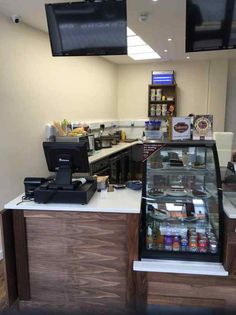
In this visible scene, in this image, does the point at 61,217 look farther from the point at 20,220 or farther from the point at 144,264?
the point at 144,264

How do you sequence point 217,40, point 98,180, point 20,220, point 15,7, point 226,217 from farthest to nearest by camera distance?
point 15,7, point 98,180, point 217,40, point 20,220, point 226,217

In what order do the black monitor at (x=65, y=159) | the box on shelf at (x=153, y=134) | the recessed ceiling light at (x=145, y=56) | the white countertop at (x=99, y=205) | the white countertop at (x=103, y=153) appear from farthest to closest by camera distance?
the recessed ceiling light at (x=145, y=56) < the white countertop at (x=103, y=153) < the box on shelf at (x=153, y=134) < the black monitor at (x=65, y=159) < the white countertop at (x=99, y=205)

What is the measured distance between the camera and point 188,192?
225 centimetres

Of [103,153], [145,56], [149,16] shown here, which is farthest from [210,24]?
[145,56]

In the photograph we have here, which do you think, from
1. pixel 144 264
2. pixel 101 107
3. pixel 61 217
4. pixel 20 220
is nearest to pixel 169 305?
pixel 144 264

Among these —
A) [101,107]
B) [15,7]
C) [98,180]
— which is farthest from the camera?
[101,107]

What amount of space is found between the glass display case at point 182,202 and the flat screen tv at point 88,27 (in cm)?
89

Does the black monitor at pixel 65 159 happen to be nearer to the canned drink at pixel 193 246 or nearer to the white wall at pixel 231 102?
the canned drink at pixel 193 246

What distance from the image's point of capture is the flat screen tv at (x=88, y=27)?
207 centimetres

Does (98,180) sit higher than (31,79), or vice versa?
(31,79)

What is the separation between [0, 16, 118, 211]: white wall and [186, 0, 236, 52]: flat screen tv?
2.01 meters

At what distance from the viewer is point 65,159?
215cm

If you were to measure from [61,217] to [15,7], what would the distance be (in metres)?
2.23

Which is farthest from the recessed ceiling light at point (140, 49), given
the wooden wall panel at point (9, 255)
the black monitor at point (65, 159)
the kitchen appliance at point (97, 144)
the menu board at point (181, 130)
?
the wooden wall panel at point (9, 255)
